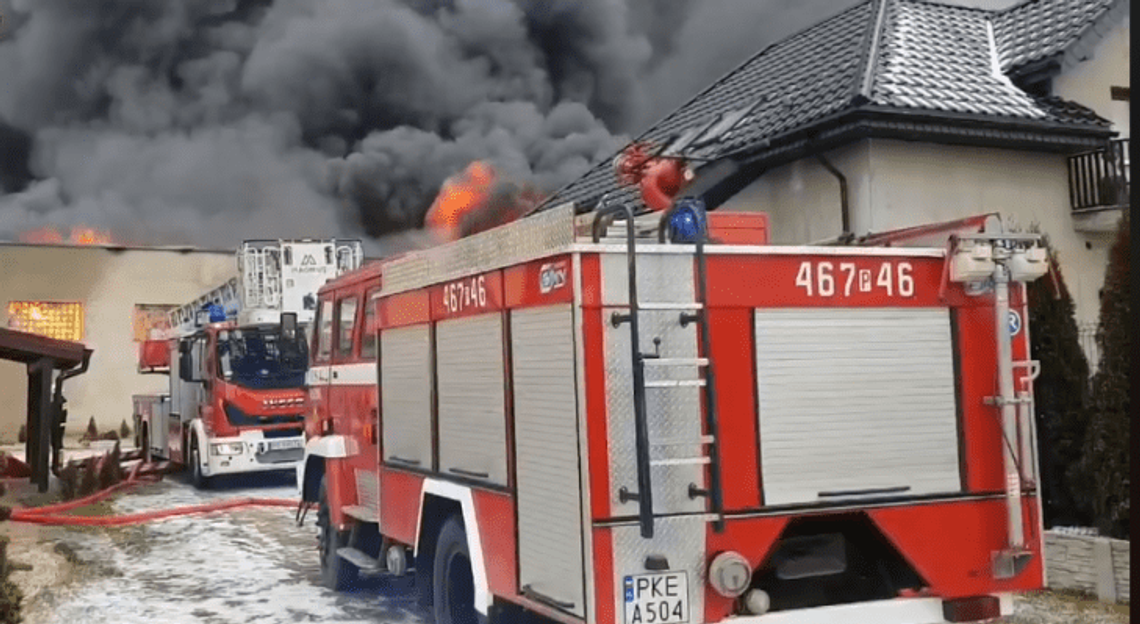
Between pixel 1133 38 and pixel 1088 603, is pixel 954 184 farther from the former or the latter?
pixel 1133 38

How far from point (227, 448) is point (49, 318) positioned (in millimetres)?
18546

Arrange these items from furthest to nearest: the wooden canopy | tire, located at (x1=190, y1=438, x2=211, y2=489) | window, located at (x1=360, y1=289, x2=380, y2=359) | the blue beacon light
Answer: tire, located at (x1=190, y1=438, x2=211, y2=489) → the wooden canopy → window, located at (x1=360, y1=289, x2=380, y2=359) → the blue beacon light

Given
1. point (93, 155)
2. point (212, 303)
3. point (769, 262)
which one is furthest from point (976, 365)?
point (93, 155)

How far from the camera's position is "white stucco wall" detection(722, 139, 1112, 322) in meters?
13.5

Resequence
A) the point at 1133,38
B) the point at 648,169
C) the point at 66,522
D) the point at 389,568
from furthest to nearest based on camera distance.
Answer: the point at 66,522, the point at 648,169, the point at 389,568, the point at 1133,38

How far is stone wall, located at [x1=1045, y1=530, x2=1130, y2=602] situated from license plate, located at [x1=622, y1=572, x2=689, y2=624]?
13.9 ft

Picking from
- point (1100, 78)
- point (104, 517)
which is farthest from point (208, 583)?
point (1100, 78)

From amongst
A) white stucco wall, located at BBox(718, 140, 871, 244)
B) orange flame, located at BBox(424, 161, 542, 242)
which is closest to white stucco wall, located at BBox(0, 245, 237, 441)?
orange flame, located at BBox(424, 161, 542, 242)

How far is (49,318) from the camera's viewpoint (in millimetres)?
32344

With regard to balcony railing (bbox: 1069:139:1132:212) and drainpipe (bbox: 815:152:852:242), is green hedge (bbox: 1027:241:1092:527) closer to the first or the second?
drainpipe (bbox: 815:152:852:242)

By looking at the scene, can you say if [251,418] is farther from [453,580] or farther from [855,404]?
[855,404]

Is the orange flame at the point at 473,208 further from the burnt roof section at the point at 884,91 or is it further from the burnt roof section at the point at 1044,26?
the burnt roof section at the point at 1044,26

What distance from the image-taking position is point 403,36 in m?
47.6

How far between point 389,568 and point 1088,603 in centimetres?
491
